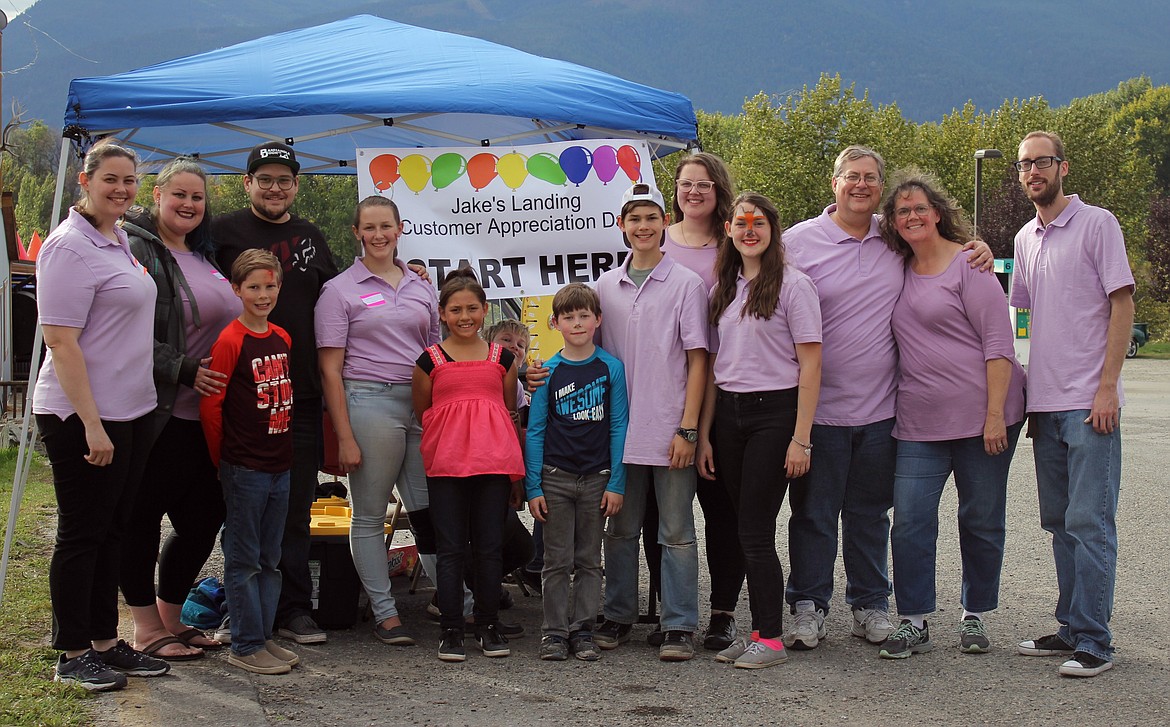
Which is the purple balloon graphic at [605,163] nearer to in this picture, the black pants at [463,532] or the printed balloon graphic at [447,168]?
the printed balloon graphic at [447,168]

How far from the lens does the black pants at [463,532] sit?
4859 mm

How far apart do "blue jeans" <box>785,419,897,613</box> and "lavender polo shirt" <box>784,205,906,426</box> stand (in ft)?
0.33

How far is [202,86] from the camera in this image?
5559mm

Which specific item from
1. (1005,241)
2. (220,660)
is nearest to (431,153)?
(220,660)

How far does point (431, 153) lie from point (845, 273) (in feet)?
7.90

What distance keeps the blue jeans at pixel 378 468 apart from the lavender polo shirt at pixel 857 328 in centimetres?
185

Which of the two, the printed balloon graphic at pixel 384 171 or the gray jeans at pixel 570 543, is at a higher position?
the printed balloon graphic at pixel 384 171

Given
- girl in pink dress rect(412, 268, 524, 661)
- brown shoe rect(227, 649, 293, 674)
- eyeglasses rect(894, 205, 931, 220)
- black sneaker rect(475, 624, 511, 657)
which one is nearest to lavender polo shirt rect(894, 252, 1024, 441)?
eyeglasses rect(894, 205, 931, 220)

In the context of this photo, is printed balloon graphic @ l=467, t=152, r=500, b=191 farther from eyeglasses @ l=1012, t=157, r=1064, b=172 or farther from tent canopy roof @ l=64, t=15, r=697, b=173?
eyeglasses @ l=1012, t=157, r=1064, b=172

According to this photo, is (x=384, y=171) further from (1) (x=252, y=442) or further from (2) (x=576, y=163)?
(1) (x=252, y=442)

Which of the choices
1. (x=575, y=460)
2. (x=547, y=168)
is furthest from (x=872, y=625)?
(x=547, y=168)

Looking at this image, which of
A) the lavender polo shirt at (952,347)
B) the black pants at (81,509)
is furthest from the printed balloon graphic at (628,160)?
the black pants at (81,509)

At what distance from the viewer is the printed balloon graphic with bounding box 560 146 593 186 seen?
618 centimetres

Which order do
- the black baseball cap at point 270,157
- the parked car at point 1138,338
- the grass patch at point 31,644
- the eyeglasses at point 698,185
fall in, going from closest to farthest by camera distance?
the grass patch at point 31,644 → the black baseball cap at point 270,157 → the eyeglasses at point 698,185 → the parked car at point 1138,338
